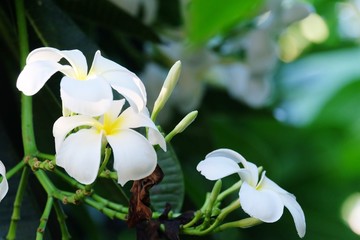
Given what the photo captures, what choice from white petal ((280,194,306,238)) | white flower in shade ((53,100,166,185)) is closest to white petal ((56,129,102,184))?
white flower in shade ((53,100,166,185))

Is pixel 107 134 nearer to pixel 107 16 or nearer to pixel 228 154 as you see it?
pixel 228 154

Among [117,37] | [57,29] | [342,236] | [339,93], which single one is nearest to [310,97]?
[339,93]

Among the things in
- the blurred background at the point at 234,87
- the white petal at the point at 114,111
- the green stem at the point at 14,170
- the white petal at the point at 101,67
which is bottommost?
the blurred background at the point at 234,87

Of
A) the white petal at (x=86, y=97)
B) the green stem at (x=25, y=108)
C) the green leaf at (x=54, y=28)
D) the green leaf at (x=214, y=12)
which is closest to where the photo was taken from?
the white petal at (x=86, y=97)

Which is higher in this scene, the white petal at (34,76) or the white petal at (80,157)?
the white petal at (34,76)

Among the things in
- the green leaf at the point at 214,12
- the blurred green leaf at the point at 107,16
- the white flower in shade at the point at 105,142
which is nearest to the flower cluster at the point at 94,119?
the white flower in shade at the point at 105,142

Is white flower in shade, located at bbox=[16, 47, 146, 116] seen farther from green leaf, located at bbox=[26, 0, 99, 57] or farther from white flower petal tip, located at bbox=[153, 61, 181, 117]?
green leaf, located at bbox=[26, 0, 99, 57]

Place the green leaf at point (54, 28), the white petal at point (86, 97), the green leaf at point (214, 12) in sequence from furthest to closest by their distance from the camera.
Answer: the green leaf at point (214, 12) → the green leaf at point (54, 28) → the white petal at point (86, 97)

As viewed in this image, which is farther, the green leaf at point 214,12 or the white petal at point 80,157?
the green leaf at point 214,12

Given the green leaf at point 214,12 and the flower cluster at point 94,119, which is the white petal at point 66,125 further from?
the green leaf at point 214,12

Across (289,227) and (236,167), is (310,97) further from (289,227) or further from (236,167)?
(236,167)
